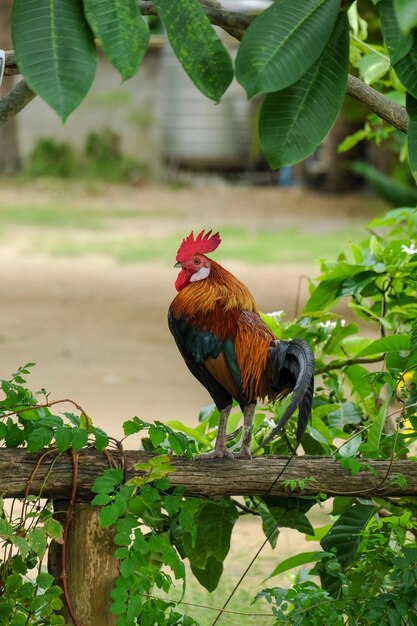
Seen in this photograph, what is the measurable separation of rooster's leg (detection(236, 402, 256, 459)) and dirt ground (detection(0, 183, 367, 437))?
1097 mm

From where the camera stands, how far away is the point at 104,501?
7.80ft

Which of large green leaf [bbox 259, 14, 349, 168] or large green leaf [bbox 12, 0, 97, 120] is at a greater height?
Result: large green leaf [bbox 12, 0, 97, 120]

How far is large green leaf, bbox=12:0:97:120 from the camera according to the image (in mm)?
1543

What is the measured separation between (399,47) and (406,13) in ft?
1.08

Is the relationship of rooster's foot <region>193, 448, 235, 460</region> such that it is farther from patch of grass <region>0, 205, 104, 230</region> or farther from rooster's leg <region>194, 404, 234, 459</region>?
patch of grass <region>0, 205, 104, 230</region>

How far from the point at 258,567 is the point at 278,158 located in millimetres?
2694

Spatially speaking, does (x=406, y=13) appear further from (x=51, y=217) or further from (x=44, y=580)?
(x=51, y=217)

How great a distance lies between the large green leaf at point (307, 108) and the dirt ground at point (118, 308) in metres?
2.09

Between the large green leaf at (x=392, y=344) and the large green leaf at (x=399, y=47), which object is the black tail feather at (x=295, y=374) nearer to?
the large green leaf at (x=392, y=344)

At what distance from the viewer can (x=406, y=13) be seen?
136cm

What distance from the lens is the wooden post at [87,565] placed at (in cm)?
256

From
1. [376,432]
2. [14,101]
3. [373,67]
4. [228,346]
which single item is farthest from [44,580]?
[373,67]

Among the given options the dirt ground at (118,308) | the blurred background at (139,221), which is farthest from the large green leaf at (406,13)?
the dirt ground at (118,308)

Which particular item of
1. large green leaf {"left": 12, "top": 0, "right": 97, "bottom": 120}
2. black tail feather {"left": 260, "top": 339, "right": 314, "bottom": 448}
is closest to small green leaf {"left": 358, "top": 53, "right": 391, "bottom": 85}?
black tail feather {"left": 260, "top": 339, "right": 314, "bottom": 448}
